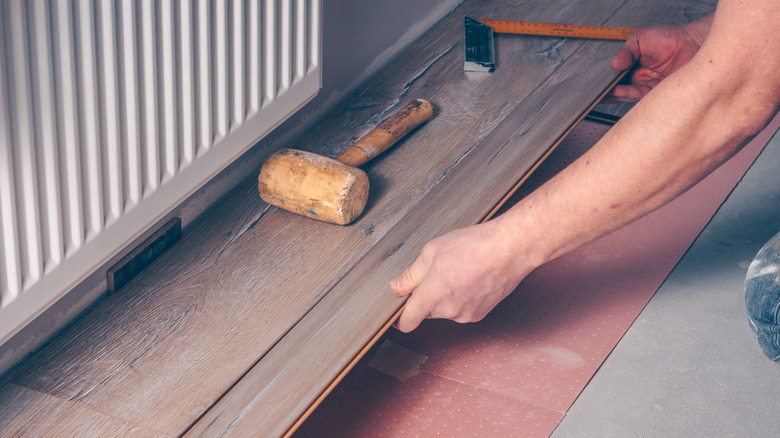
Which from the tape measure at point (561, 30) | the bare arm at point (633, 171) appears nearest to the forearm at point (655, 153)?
the bare arm at point (633, 171)

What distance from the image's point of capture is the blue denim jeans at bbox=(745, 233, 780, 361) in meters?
1.73

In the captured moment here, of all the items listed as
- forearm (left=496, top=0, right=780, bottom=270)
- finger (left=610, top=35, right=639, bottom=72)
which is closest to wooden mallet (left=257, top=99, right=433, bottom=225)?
forearm (left=496, top=0, right=780, bottom=270)

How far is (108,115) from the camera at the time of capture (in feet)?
4.17

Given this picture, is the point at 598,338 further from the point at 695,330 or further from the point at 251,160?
the point at 251,160

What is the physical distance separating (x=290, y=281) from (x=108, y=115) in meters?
0.51

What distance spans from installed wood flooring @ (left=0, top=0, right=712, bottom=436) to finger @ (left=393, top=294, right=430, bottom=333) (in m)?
0.02

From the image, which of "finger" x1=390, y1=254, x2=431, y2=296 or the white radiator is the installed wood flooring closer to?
"finger" x1=390, y1=254, x2=431, y2=296

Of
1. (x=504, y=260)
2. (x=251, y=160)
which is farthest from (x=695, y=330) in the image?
(x=251, y=160)

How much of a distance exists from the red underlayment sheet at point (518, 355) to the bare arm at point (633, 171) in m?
0.25

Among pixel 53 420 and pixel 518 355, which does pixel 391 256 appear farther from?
pixel 53 420

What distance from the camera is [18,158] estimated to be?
1145 mm

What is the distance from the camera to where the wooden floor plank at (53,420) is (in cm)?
129

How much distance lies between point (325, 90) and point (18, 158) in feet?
3.59

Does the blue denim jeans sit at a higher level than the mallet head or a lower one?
lower
